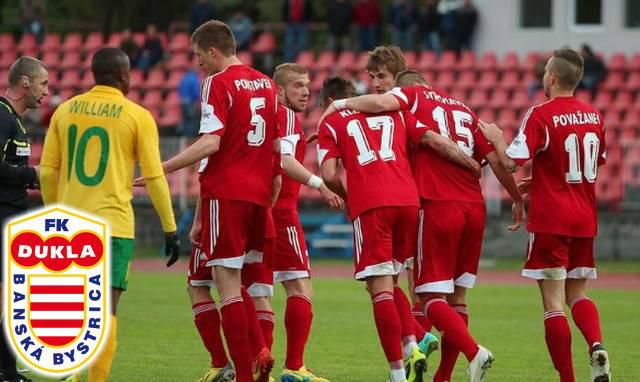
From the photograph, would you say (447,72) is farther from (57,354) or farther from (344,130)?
(57,354)

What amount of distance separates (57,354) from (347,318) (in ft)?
26.2

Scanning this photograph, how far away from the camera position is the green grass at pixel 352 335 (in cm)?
1174

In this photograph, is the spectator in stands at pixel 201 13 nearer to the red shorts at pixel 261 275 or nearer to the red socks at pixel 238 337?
the red shorts at pixel 261 275

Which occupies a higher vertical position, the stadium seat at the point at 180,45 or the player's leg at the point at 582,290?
the stadium seat at the point at 180,45

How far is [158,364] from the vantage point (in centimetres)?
1191

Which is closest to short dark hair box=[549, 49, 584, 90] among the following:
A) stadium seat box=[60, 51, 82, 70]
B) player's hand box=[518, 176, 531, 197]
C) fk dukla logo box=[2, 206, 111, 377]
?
player's hand box=[518, 176, 531, 197]

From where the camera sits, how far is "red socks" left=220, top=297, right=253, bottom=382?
9914mm

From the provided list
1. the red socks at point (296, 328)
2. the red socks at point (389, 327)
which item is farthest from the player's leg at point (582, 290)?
the red socks at point (296, 328)

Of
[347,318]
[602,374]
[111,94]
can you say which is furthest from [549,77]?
[347,318]

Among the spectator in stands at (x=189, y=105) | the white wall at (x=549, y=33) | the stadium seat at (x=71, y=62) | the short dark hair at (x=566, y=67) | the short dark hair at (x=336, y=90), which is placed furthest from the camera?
the stadium seat at (x=71, y=62)

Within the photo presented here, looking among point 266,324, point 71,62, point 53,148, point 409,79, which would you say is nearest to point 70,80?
point 71,62

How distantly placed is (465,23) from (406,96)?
2047 cm

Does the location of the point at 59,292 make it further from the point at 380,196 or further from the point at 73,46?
the point at 73,46

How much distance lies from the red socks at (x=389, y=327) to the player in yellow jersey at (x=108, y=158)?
1613mm
